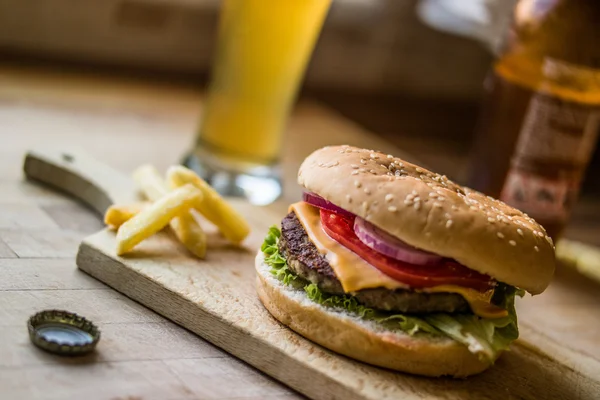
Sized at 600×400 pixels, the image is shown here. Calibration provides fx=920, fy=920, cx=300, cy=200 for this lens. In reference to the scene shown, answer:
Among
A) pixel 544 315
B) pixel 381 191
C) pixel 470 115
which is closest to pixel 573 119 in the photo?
pixel 544 315

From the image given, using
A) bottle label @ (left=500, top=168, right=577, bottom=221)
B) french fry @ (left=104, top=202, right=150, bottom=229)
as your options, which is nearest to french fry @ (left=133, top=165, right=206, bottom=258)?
french fry @ (left=104, top=202, right=150, bottom=229)

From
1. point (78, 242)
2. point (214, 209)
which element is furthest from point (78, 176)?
point (214, 209)

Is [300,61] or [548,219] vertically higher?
[300,61]

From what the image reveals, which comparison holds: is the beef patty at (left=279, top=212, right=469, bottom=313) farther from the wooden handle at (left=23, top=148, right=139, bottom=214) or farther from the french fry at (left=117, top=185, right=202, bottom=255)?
the wooden handle at (left=23, top=148, right=139, bottom=214)

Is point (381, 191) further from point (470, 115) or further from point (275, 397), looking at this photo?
point (470, 115)

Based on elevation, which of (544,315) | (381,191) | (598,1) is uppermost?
(598,1)

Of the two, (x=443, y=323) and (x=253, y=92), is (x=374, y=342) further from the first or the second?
(x=253, y=92)

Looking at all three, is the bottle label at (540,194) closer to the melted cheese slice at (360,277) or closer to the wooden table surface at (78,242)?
the wooden table surface at (78,242)
